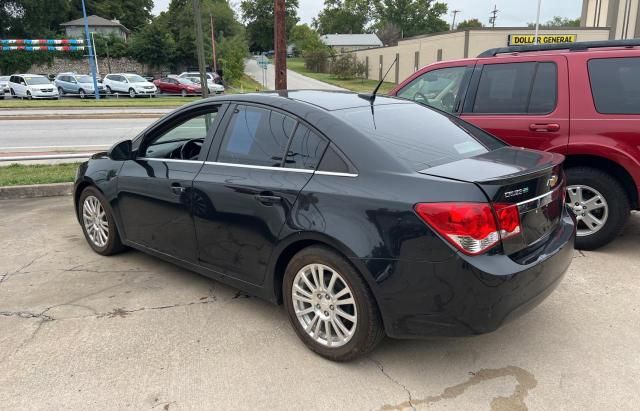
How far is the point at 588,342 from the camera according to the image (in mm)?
3184

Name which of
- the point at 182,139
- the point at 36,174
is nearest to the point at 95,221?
the point at 182,139

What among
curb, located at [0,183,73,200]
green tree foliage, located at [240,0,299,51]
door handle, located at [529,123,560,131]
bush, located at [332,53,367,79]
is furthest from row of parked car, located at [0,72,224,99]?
green tree foliage, located at [240,0,299,51]

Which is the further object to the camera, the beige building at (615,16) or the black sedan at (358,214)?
the beige building at (615,16)

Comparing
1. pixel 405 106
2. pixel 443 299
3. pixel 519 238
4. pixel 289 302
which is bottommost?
pixel 289 302

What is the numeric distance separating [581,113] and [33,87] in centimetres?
3362

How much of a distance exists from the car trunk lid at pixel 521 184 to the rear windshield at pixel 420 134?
0.12 metres

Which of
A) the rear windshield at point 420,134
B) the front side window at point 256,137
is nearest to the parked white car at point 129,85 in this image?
the front side window at point 256,137

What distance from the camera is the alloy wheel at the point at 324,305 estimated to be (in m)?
2.88

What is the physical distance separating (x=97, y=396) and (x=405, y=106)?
2719 mm

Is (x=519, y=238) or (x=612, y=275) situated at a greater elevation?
(x=519, y=238)

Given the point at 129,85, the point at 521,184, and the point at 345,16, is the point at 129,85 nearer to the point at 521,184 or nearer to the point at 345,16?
the point at 521,184

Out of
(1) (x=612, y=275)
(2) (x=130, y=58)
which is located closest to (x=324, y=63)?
(2) (x=130, y=58)

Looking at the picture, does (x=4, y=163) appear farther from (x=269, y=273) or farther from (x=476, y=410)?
(x=476, y=410)

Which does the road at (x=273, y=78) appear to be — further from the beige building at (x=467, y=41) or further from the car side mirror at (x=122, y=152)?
the car side mirror at (x=122, y=152)
